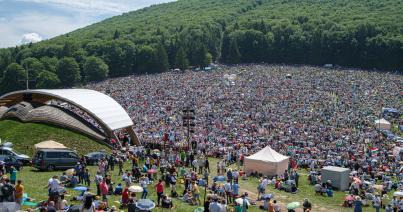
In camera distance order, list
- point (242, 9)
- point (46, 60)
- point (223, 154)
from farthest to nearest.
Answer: point (242, 9)
point (46, 60)
point (223, 154)

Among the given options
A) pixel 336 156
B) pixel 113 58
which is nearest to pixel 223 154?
pixel 336 156

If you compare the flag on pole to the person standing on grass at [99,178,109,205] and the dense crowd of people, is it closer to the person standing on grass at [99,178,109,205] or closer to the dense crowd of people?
the dense crowd of people

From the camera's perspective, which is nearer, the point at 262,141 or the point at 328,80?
the point at 262,141

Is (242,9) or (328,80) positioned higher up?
(242,9)

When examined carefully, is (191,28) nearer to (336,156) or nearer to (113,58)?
(113,58)

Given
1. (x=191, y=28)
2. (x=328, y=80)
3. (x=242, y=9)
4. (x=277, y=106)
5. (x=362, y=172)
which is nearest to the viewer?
(x=362, y=172)

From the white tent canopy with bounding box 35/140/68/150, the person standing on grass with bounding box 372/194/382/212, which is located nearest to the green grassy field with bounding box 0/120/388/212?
the person standing on grass with bounding box 372/194/382/212

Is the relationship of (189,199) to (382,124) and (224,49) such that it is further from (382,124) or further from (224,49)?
(224,49)
